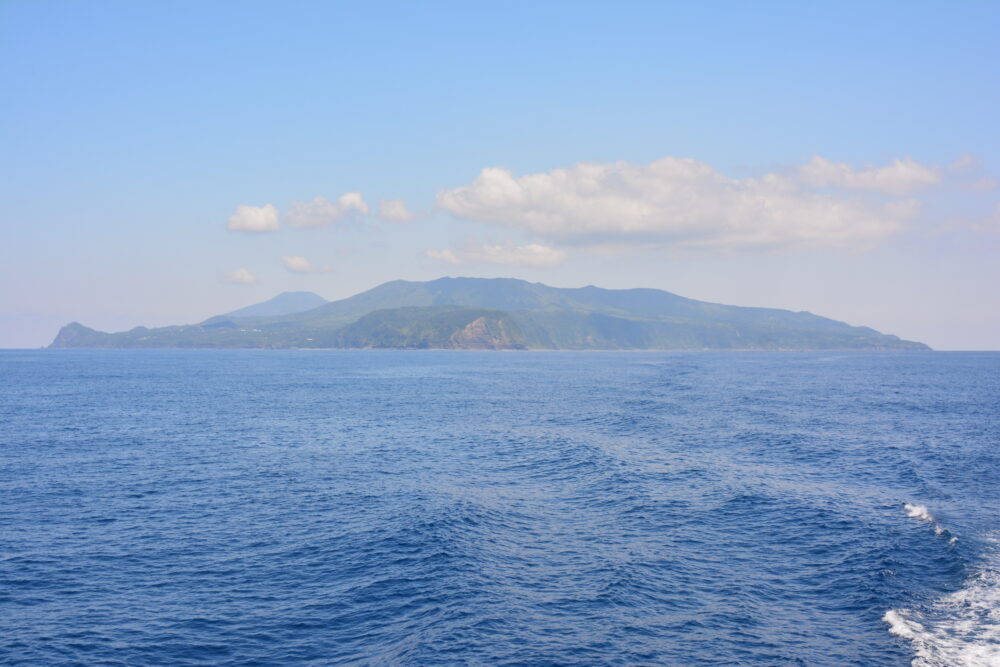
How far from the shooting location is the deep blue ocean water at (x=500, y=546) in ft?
106

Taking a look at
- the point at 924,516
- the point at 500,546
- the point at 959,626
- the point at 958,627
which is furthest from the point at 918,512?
the point at 500,546

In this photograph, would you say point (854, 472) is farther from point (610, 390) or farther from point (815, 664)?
point (610, 390)

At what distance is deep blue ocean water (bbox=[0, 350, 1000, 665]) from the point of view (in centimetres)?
3228

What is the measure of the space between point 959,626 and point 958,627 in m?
0.19

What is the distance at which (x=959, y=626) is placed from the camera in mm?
33562

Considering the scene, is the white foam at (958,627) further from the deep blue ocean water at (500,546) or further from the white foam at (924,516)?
the white foam at (924,516)

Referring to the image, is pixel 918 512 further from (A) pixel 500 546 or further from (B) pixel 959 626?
(A) pixel 500 546

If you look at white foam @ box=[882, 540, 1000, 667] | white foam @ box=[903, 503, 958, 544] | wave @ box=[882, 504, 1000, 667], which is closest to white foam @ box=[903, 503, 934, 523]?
white foam @ box=[903, 503, 958, 544]

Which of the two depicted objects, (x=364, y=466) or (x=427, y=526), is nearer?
(x=427, y=526)

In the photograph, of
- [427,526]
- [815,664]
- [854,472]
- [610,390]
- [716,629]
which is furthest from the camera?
[610,390]

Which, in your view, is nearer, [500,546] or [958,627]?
[958,627]

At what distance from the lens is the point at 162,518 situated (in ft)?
170

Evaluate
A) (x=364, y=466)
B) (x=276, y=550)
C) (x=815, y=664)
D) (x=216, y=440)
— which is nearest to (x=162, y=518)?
(x=276, y=550)

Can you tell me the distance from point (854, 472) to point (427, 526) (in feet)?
154
